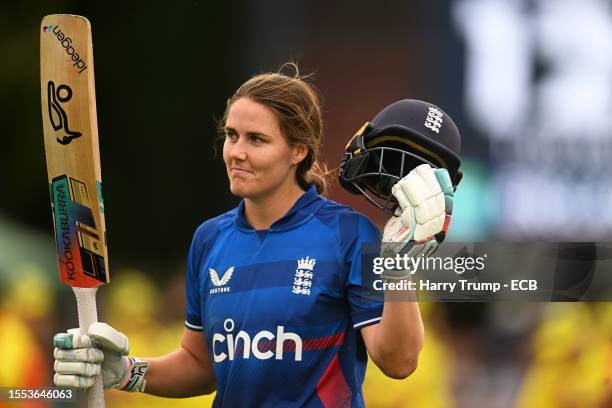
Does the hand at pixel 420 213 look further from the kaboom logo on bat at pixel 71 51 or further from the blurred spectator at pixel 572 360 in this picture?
the blurred spectator at pixel 572 360

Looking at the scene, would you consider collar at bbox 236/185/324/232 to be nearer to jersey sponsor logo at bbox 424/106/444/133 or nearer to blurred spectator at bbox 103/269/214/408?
jersey sponsor logo at bbox 424/106/444/133

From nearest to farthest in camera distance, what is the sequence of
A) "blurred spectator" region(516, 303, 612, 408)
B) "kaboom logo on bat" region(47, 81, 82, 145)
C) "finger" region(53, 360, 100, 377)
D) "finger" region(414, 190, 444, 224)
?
"finger" region(414, 190, 444, 224)
"finger" region(53, 360, 100, 377)
"kaboom logo on bat" region(47, 81, 82, 145)
"blurred spectator" region(516, 303, 612, 408)

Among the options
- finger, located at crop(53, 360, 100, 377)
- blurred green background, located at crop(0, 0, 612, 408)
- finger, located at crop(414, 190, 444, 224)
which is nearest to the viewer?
finger, located at crop(414, 190, 444, 224)

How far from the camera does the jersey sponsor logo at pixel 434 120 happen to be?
11.3 ft

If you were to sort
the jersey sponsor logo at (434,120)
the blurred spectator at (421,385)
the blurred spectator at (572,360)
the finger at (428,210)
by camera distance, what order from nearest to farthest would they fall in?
the finger at (428,210) → the jersey sponsor logo at (434,120) → the blurred spectator at (572,360) → the blurred spectator at (421,385)

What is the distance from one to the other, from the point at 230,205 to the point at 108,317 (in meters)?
1.25

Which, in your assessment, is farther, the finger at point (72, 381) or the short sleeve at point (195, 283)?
the short sleeve at point (195, 283)

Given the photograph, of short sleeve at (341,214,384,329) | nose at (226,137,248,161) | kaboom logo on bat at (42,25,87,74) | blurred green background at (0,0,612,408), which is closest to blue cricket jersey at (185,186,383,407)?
short sleeve at (341,214,384,329)

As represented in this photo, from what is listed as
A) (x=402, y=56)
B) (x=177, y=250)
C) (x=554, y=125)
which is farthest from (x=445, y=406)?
(x=177, y=250)

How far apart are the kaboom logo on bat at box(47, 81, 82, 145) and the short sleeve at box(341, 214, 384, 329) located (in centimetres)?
78

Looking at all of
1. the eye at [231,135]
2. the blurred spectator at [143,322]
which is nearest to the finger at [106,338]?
the eye at [231,135]

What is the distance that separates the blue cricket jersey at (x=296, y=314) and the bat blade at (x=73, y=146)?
369 mm

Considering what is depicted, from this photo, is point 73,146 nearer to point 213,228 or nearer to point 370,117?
point 213,228

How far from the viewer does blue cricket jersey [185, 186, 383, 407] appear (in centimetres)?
352
